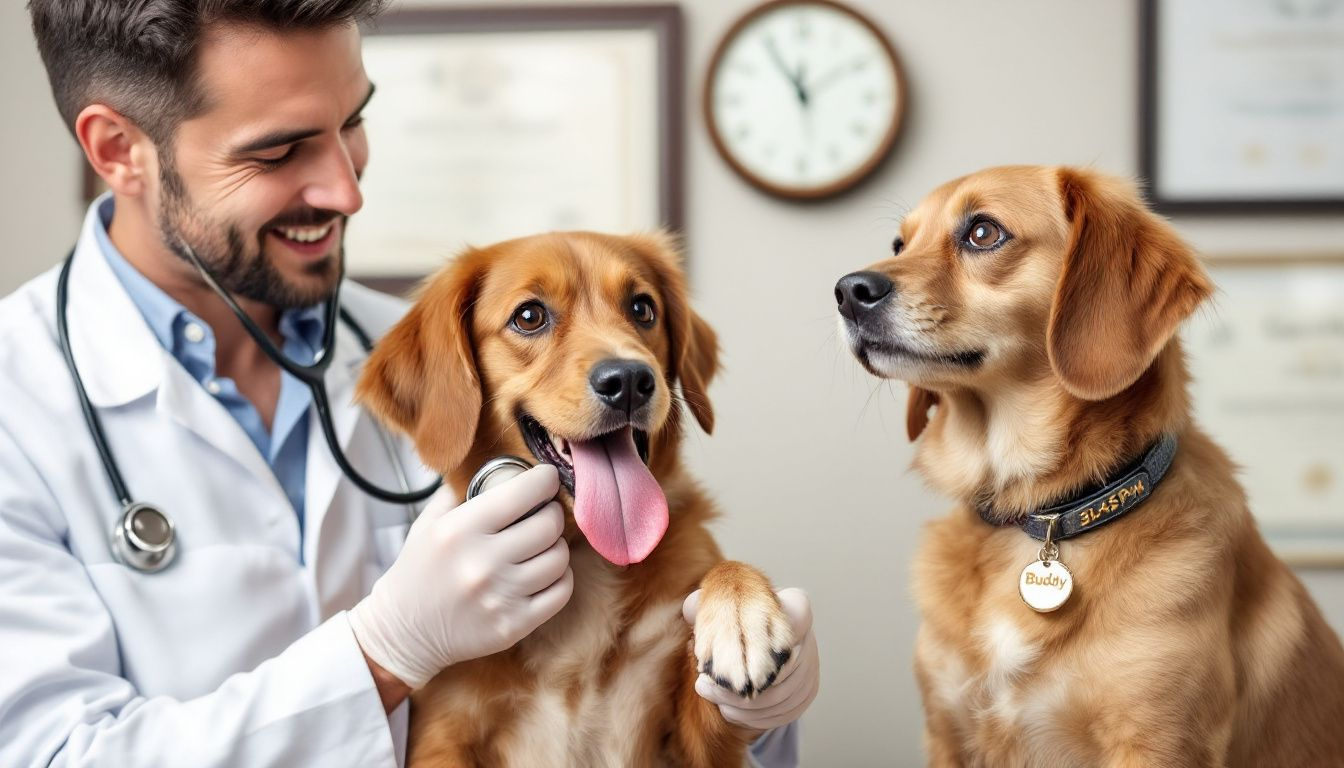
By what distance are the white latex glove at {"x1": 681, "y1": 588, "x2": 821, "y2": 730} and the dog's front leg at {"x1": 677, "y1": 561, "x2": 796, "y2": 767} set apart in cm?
2

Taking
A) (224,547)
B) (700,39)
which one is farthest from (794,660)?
(700,39)

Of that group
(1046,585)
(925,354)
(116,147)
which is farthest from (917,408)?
(116,147)

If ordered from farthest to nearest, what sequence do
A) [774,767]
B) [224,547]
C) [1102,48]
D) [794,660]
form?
[1102,48] → [774,767] → [224,547] → [794,660]

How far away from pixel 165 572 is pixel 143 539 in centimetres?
6

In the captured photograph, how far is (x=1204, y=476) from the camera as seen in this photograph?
137cm

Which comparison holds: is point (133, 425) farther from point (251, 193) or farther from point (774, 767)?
point (774, 767)

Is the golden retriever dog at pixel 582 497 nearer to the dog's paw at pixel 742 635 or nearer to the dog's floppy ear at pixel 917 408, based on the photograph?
the dog's paw at pixel 742 635

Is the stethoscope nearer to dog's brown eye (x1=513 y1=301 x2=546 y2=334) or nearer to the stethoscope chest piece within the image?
the stethoscope chest piece

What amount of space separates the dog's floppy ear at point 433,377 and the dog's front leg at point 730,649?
38 centimetres

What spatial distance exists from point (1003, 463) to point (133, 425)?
117 centimetres

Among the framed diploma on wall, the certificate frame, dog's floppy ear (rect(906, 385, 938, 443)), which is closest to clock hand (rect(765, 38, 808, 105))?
the certificate frame

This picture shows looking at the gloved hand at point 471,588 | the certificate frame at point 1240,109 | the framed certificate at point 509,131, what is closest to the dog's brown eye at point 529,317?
the gloved hand at point 471,588

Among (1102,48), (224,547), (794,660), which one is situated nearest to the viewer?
(794,660)

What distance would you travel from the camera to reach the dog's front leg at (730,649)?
117 centimetres
